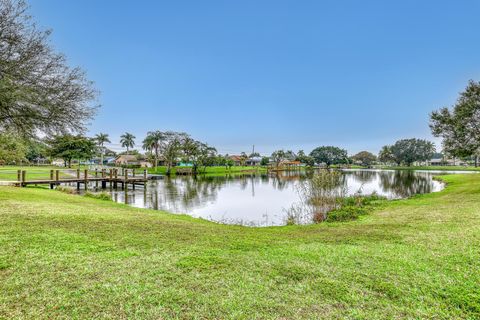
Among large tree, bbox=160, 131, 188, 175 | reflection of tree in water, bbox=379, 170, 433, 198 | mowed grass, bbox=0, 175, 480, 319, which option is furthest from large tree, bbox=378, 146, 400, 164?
mowed grass, bbox=0, 175, 480, 319

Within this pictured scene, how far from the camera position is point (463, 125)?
55.5 feet

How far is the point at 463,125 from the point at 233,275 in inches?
789

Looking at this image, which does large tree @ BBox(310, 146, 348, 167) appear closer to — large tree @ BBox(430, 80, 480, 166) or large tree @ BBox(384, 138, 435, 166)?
large tree @ BBox(384, 138, 435, 166)

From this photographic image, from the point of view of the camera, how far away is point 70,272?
381 cm

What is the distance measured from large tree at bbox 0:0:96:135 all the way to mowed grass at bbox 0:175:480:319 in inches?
249

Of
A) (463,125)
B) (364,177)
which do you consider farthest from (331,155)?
(463,125)

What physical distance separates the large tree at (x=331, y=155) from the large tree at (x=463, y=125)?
108m

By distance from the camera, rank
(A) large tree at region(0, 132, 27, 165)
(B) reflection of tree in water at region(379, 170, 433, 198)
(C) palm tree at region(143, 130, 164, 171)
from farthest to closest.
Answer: (C) palm tree at region(143, 130, 164, 171) < (B) reflection of tree in water at region(379, 170, 433, 198) < (A) large tree at region(0, 132, 27, 165)

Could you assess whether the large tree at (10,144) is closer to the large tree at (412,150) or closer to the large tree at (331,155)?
the large tree at (331,155)

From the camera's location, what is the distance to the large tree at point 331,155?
415ft

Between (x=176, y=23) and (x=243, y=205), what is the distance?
17.6m

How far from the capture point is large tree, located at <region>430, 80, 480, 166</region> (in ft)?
54.5

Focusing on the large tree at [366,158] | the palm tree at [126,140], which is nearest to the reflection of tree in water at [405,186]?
the palm tree at [126,140]

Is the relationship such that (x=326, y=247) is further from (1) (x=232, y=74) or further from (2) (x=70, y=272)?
(1) (x=232, y=74)
